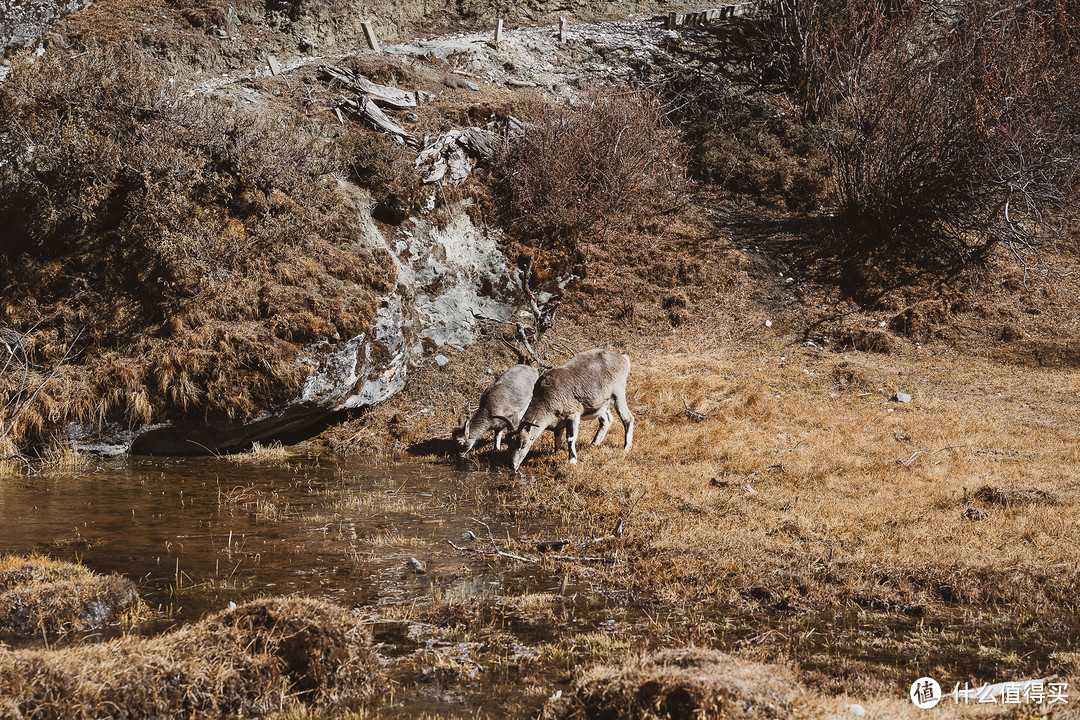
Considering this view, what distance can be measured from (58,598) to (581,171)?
19.0 meters

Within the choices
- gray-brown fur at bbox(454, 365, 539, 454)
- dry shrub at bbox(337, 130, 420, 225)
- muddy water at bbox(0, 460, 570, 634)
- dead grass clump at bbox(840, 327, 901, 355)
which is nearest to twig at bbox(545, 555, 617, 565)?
muddy water at bbox(0, 460, 570, 634)

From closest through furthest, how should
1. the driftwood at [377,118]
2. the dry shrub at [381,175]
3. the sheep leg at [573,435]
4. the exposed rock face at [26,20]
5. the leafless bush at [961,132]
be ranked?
1. the sheep leg at [573,435]
2. the dry shrub at [381,175]
3. the leafless bush at [961,132]
4. the driftwood at [377,118]
5. the exposed rock face at [26,20]

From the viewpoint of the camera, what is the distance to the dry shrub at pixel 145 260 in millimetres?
12992

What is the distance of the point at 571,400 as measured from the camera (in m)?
12.7

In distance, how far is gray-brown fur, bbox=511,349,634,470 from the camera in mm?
12688

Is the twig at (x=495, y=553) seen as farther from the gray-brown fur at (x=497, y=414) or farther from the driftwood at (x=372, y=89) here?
the driftwood at (x=372, y=89)

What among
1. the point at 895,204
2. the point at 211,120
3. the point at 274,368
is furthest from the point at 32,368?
the point at 895,204

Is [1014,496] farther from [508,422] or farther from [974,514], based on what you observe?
[508,422]

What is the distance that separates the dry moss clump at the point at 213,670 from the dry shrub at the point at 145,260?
825 centimetres

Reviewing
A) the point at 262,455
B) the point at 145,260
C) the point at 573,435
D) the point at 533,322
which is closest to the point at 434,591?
the point at 573,435

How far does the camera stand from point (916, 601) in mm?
7121

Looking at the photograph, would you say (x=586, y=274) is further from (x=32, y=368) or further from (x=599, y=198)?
(x=32, y=368)

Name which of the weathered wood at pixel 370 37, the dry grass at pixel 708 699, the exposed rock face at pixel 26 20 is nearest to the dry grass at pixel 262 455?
the dry grass at pixel 708 699

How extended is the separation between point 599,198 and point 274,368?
12.6 meters
